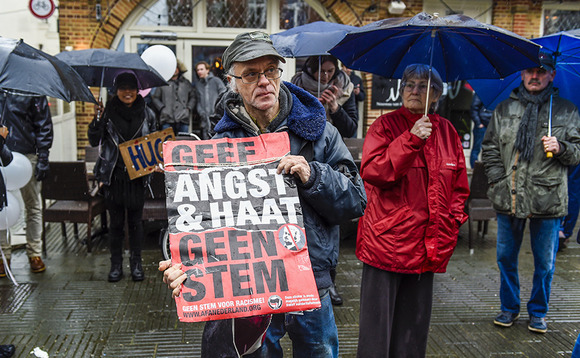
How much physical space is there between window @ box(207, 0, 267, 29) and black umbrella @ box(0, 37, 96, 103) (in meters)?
6.91

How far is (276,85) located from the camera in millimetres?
2436

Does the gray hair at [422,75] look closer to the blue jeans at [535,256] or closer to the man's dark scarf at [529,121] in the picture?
the man's dark scarf at [529,121]

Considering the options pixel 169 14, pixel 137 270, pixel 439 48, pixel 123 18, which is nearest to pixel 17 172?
pixel 137 270

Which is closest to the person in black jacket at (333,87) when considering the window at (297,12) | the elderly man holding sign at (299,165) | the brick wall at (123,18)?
the elderly man holding sign at (299,165)

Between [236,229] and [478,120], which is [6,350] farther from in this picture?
[478,120]

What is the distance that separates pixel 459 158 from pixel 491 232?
480 centimetres

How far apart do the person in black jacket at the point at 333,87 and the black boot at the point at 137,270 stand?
8.16 ft

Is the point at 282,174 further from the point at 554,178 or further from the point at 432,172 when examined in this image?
the point at 554,178

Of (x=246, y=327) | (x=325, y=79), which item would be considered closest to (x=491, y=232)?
(x=325, y=79)

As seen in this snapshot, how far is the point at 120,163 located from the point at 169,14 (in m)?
6.02

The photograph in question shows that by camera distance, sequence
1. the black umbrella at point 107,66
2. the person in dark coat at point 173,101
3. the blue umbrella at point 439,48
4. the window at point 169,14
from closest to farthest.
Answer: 1. the blue umbrella at point 439,48
2. the black umbrella at point 107,66
3. the person in dark coat at point 173,101
4. the window at point 169,14

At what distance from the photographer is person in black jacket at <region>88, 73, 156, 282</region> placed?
213 inches

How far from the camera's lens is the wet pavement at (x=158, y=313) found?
4.21 metres

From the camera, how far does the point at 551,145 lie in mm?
4086
